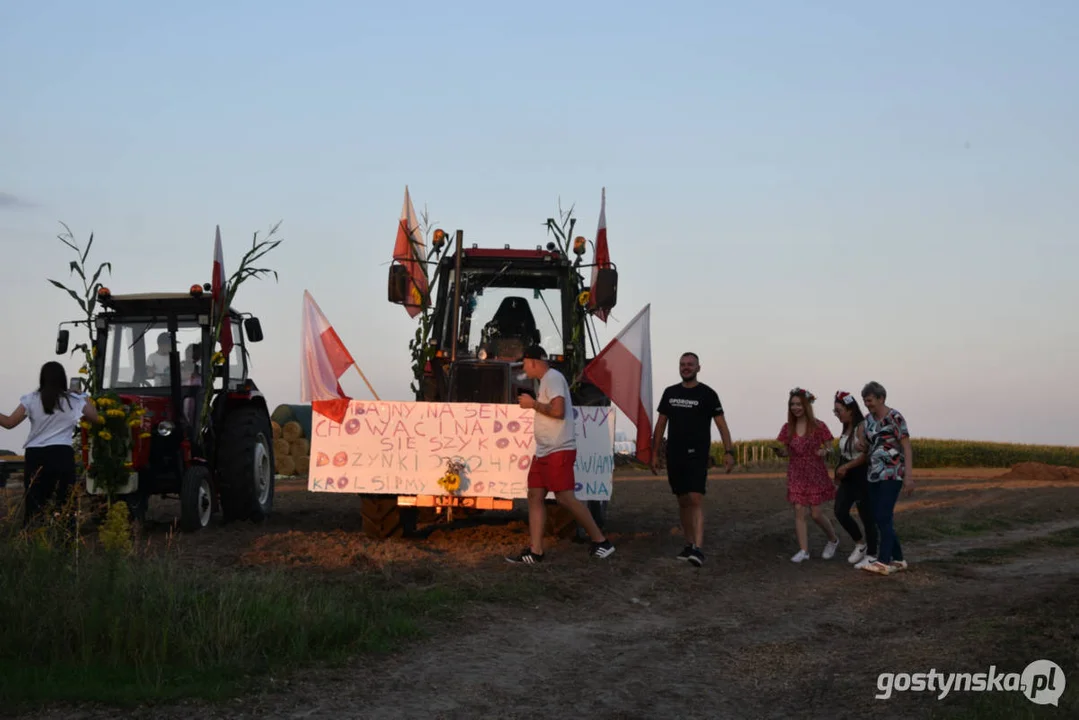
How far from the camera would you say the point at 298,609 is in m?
7.55

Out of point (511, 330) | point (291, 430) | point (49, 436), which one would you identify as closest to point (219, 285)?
point (511, 330)

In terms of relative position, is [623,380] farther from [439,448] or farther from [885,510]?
[885,510]

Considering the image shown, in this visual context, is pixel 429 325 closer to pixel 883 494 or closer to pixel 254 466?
pixel 254 466

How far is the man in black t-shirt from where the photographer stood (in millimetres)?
11281

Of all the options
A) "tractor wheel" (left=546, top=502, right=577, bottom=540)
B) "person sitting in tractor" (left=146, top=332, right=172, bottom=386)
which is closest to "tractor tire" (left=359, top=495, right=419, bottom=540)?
"tractor wheel" (left=546, top=502, right=577, bottom=540)

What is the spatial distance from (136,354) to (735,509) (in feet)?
31.2

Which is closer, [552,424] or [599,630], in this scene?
[599,630]

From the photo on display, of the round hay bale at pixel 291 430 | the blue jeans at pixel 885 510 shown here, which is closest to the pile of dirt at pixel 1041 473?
the round hay bale at pixel 291 430

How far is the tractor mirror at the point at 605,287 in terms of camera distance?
1217cm

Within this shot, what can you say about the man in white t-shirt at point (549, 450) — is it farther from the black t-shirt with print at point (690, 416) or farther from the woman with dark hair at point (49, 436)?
the woman with dark hair at point (49, 436)

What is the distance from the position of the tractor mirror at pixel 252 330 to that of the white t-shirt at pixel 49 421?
4.10 m

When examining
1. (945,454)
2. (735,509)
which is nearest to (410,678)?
(735,509)

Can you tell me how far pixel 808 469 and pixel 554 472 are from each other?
2.83 metres

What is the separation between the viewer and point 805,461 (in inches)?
476
